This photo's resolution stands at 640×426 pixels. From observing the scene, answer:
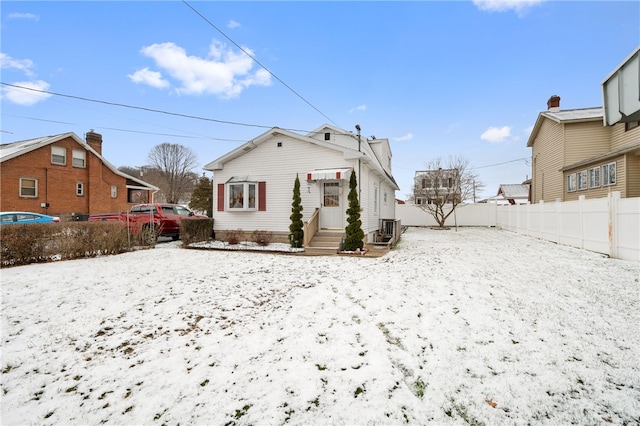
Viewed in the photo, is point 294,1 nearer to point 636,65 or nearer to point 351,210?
point 351,210

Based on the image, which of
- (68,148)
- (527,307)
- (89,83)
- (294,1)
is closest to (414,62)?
(294,1)

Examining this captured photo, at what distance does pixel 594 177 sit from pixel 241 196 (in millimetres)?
18526

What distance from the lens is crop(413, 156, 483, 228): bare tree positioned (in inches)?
984

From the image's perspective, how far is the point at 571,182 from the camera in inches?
682

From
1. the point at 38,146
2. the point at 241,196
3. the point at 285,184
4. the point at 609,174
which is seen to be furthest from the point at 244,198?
the point at 38,146

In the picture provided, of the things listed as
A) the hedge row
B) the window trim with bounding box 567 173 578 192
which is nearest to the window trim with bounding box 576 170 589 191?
the window trim with bounding box 567 173 578 192

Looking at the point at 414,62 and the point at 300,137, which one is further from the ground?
the point at 414,62

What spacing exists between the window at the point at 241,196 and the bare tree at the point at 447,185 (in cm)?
1720

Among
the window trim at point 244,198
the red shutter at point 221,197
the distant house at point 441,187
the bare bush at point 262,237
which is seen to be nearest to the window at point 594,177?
the distant house at point 441,187

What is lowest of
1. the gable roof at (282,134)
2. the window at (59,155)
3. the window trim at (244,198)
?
the window trim at (244,198)

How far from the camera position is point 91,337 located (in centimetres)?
392

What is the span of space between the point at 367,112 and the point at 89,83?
14.9 meters

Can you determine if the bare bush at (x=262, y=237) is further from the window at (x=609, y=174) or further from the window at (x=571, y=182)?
the window at (x=571, y=182)

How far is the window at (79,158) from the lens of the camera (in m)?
22.2
